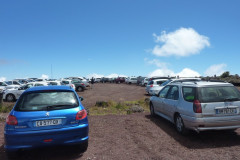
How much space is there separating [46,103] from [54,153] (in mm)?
1269

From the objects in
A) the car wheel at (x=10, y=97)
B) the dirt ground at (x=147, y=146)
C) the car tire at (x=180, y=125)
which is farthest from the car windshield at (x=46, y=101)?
the car wheel at (x=10, y=97)

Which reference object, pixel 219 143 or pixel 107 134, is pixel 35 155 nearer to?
pixel 107 134

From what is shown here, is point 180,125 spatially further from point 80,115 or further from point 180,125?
point 80,115

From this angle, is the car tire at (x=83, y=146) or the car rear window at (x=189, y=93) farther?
the car rear window at (x=189, y=93)

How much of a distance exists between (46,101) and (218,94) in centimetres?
446

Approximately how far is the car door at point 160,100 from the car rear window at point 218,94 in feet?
6.64

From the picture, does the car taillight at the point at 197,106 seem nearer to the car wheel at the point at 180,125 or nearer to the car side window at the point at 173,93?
the car wheel at the point at 180,125

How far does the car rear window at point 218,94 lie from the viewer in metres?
4.98

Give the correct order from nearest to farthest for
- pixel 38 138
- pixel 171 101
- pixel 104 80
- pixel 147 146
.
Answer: pixel 38 138 → pixel 147 146 → pixel 171 101 → pixel 104 80

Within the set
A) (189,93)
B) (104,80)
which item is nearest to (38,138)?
(189,93)

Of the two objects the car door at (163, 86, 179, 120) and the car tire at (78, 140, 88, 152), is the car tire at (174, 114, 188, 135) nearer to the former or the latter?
the car door at (163, 86, 179, 120)

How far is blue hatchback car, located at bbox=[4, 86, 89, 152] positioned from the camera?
3.75 metres

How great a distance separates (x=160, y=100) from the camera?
7.26 m

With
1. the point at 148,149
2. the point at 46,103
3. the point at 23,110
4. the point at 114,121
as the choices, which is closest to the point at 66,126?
the point at 46,103
